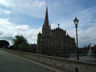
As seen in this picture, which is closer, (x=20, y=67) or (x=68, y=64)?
(x=68, y=64)

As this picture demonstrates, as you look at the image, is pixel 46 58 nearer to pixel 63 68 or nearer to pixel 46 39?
pixel 63 68

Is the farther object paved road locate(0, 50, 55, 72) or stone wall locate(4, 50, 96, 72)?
paved road locate(0, 50, 55, 72)

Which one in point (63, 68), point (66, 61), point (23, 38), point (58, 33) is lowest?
point (63, 68)

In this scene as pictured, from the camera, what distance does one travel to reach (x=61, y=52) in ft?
104

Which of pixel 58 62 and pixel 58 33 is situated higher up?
pixel 58 33

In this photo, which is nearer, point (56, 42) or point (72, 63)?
point (72, 63)

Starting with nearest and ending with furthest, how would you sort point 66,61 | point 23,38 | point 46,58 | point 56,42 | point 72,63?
A: point 72,63 < point 66,61 < point 46,58 < point 23,38 < point 56,42

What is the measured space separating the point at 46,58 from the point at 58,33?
56744 mm

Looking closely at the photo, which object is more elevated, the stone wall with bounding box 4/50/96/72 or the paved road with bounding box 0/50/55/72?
the stone wall with bounding box 4/50/96/72

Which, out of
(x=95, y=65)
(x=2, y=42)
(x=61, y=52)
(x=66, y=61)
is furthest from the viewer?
(x=2, y=42)

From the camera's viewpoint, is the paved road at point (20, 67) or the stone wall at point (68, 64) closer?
the stone wall at point (68, 64)

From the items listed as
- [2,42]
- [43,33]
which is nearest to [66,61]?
[43,33]

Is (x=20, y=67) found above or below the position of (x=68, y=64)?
below

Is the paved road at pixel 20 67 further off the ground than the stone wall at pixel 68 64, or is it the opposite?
the stone wall at pixel 68 64
